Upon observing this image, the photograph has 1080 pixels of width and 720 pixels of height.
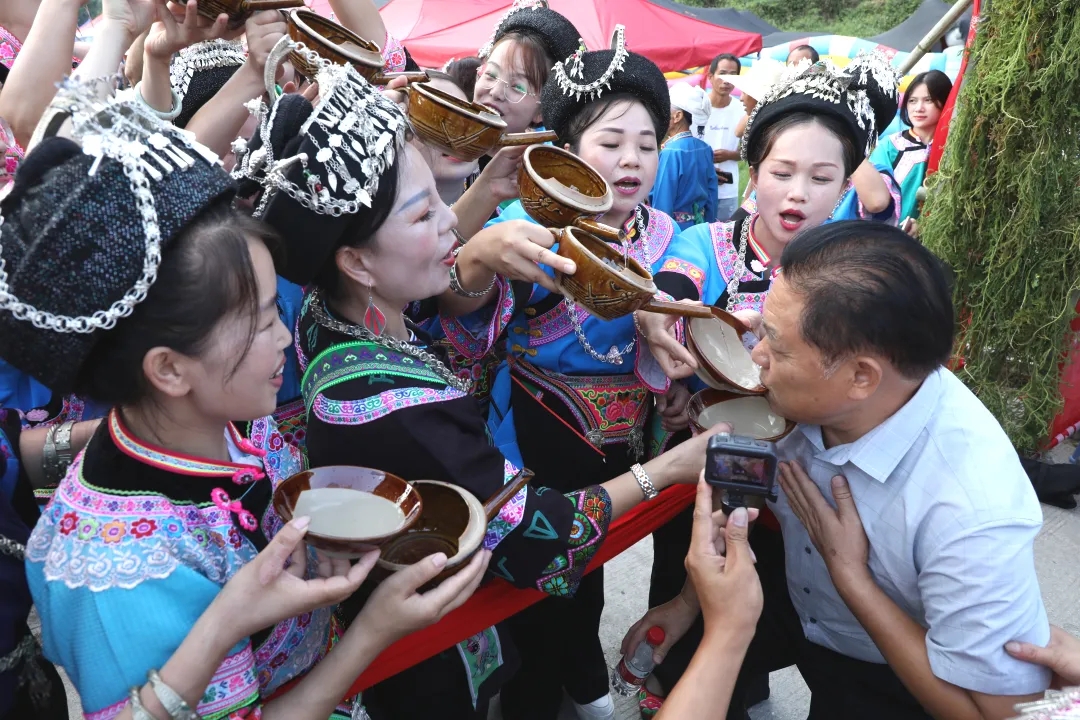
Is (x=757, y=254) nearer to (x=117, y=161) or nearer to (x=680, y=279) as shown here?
(x=680, y=279)

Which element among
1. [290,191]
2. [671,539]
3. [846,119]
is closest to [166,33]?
[290,191]

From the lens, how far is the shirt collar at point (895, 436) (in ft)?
5.38

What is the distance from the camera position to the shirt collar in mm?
1640

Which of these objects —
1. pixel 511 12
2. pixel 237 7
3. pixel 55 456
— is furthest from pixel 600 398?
pixel 511 12

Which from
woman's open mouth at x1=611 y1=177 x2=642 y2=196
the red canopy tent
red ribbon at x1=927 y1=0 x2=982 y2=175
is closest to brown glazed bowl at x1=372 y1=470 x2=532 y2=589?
woman's open mouth at x1=611 y1=177 x2=642 y2=196

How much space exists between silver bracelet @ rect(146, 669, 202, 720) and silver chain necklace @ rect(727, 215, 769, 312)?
5.81ft

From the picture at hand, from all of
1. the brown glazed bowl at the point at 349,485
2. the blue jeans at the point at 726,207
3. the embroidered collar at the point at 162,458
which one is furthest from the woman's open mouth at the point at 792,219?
the blue jeans at the point at 726,207

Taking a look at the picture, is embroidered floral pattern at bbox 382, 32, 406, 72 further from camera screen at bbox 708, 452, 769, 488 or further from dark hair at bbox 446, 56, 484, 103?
camera screen at bbox 708, 452, 769, 488

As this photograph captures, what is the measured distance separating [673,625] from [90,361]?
1780 millimetres

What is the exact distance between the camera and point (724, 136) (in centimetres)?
849

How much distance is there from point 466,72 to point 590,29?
7.39 m

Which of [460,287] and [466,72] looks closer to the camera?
[460,287]

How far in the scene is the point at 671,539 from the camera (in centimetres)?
261

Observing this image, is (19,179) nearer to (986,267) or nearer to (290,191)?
(290,191)
